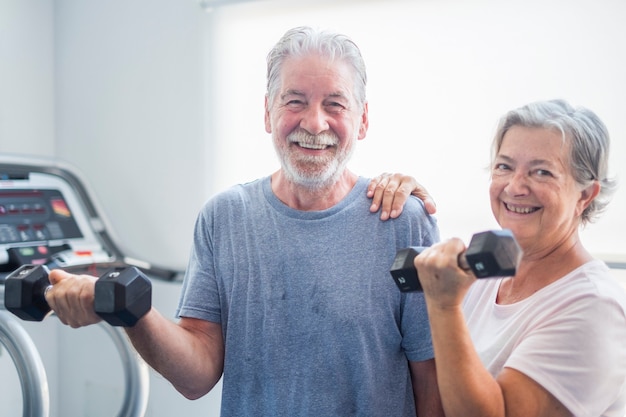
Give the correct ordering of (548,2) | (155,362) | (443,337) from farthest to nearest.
Answer: (548,2)
(155,362)
(443,337)

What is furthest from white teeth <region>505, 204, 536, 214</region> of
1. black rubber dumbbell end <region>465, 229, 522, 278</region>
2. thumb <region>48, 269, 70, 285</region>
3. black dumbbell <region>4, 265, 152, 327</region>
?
thumb <region>48, 269, 70, 285</region>

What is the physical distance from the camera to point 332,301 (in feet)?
4.10

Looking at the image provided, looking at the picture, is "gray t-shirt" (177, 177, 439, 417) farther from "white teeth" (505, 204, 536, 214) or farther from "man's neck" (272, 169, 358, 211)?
"white teeth" (505, 204, 536, 214)

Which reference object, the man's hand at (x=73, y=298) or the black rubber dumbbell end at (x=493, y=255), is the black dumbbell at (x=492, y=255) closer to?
the black rubber dumbbell end at (x=493, y=255)

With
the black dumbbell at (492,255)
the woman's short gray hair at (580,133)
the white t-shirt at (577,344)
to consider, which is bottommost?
the white t-shirt at (577,344)

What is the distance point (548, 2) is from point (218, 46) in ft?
4.63

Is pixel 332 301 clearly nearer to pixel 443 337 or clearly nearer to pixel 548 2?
pixel 443 337

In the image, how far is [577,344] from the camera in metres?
1.12

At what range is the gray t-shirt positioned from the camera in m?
1.23

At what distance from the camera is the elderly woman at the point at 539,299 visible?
105 cm

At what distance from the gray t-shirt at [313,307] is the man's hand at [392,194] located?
20mm

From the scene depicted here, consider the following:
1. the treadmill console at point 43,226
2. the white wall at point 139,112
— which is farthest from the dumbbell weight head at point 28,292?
the white wall at point 139,112

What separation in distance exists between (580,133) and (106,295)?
93cm

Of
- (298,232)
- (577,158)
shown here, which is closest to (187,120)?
(298,232)
